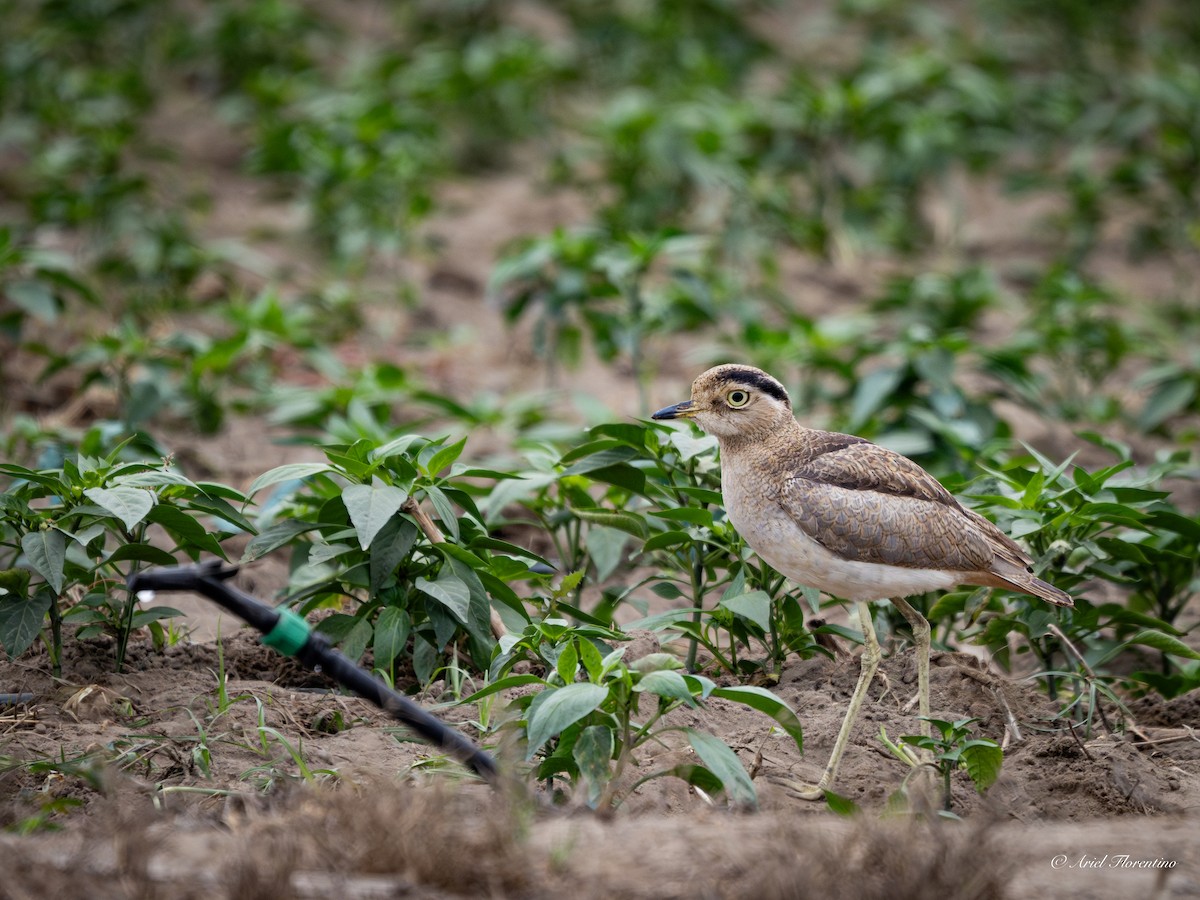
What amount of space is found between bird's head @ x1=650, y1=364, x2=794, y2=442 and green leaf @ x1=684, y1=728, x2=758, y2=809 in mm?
1236

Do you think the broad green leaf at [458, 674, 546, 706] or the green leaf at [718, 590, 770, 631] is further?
the green leaf at [718, 590, 770, 631]

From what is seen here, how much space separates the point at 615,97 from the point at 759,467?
7165 mm

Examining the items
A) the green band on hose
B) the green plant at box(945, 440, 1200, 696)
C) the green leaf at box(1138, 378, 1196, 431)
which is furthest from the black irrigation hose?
the green leaf at box(1138, 378, 1196, 431)

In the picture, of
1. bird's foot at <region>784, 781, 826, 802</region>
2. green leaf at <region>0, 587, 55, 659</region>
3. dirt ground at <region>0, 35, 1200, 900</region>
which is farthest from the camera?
green leaf at <region>0, 587, 55, 659</region>

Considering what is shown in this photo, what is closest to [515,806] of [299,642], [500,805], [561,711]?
[500,805]

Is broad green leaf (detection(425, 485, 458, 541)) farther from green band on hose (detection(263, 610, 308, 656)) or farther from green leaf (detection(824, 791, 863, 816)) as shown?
green leaf (detection(824, 791, 863, 816))

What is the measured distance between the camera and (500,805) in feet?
9.18

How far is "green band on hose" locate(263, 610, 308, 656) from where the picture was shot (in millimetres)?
3152

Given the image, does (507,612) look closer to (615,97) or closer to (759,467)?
(759,467)

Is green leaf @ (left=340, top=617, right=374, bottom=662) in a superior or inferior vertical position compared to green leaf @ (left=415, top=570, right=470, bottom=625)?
inferior

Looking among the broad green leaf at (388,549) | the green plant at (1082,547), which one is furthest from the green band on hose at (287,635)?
the green plant at (1082,547)

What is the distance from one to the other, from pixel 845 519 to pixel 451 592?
1216 mm

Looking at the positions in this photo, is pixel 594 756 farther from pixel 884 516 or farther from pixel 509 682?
pixel 884 516

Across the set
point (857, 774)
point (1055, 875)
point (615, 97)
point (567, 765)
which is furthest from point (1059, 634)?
point (615, 97)
